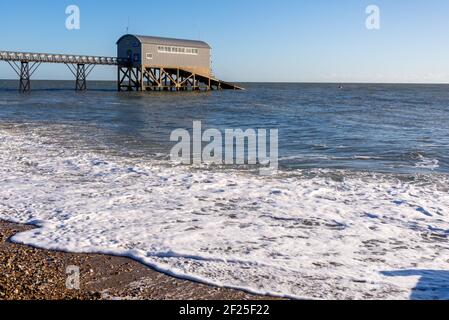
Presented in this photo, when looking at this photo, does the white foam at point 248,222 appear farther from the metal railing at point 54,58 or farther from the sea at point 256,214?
the metal railing at point 54,58

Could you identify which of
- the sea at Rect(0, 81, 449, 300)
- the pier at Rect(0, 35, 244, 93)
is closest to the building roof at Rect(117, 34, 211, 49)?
the pier at Rect(0, 35, 244, 93)

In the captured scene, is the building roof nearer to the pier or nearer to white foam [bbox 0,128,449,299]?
the pier

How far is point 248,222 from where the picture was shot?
7.74 meters

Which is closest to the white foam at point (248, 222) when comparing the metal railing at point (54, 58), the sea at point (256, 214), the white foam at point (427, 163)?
the sea at point (256, 214)

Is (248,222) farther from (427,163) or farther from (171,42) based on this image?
(171,42)

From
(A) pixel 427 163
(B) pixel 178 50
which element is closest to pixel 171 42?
(B) pixel 178 50

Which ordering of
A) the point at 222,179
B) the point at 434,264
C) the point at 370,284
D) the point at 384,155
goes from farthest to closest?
the point at 384,155, the point at 222,179, the point at 434,264, the point at 370,284

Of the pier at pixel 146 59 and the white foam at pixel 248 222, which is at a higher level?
the pier at pixel 146 59

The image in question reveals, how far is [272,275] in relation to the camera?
5633 millimetres

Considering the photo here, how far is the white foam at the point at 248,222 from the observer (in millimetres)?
5699

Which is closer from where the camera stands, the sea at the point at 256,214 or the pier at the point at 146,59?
the sea at the point at 256,214
